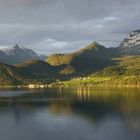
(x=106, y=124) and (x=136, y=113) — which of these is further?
(x=136, y=113)

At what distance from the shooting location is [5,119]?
452ft

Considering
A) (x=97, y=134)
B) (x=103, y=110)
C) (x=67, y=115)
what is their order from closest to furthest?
(x=97, y=134), (x=67, y=115), (x=103, y=110)

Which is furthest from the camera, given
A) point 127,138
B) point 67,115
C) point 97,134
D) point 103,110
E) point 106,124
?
point 103,110

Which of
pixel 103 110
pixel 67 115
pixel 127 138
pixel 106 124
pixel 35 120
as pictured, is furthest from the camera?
pixel 103 110

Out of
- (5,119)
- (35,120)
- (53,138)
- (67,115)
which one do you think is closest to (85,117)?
(67,115)

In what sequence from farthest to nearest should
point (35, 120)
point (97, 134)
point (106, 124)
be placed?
1. point (35, 120)
2. point (106, 124)
3. point (97, 134)

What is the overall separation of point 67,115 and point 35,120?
1462cm

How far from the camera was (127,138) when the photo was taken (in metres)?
94.9

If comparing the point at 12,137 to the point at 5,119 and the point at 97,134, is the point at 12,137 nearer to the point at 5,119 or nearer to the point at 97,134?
the point at 97,134

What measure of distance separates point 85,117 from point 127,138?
146 ft

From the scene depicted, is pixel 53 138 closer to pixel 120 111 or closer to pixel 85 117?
pixel 85 117

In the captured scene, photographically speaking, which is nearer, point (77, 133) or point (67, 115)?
point (77, 133)

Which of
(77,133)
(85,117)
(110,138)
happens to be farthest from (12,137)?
(85,117)

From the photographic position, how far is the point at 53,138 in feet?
317
